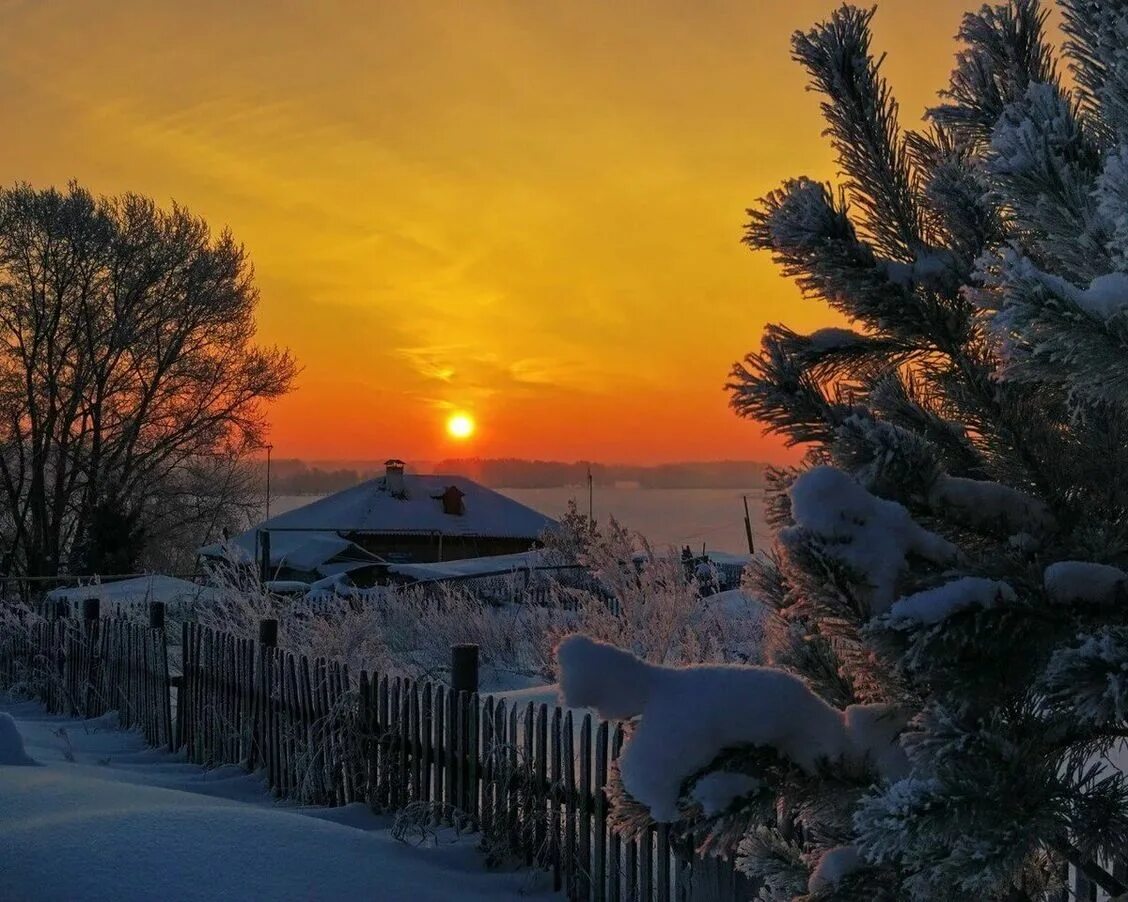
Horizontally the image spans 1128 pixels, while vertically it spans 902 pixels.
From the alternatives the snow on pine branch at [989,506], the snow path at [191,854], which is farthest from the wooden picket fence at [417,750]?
the snow on pine branch at [989,506]

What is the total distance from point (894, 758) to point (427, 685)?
446 cm

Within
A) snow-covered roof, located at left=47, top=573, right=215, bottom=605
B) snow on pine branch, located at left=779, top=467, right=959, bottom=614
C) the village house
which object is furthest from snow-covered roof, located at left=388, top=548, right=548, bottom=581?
snow on pine branch, located at left=779, top=467, right=959, bottom=614

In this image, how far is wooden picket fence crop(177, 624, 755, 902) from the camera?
464cm

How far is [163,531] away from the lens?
29.0 meters

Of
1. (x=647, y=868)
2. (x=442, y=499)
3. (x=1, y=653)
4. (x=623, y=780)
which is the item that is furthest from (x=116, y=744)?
(x=442, y=499)

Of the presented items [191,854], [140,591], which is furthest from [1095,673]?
[140,591]

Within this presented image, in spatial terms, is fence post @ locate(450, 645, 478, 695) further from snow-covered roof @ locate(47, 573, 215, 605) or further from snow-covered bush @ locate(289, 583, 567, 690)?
snow-covered roof @ locate(47, 573, 215, 605)

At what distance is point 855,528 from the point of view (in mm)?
1522

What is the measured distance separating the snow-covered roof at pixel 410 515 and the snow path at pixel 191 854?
30422 mm

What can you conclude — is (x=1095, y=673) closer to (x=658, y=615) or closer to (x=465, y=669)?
(x=465, y=669)

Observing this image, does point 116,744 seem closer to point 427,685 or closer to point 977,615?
point 427,685

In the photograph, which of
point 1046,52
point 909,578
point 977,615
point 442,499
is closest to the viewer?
point 977,615

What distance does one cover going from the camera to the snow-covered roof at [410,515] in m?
37.5

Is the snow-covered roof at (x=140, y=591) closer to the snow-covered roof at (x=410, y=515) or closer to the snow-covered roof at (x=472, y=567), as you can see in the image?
the snow-covered roof at (x=472, y=567)
